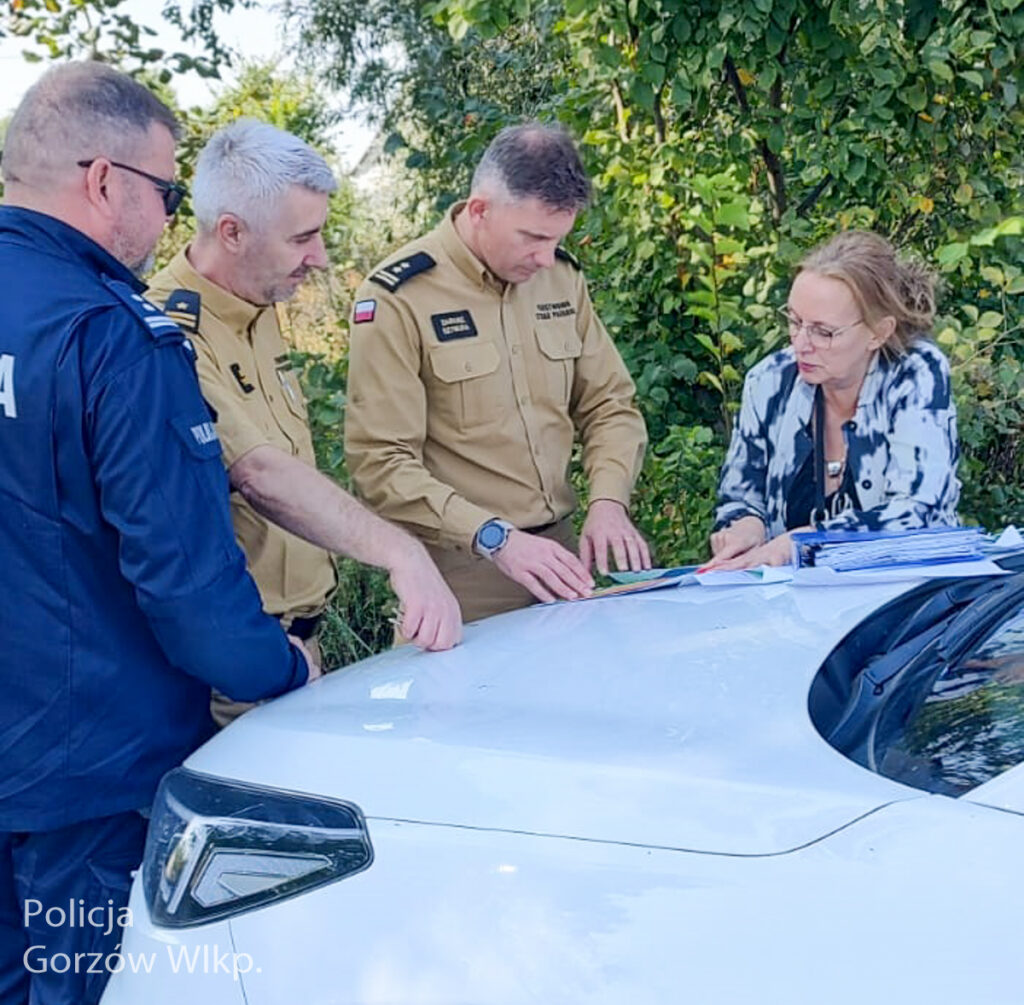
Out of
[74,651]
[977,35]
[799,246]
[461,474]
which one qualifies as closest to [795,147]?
[799,246]

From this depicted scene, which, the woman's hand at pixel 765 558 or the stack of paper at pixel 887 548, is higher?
the stack of paper at pixel 887 548

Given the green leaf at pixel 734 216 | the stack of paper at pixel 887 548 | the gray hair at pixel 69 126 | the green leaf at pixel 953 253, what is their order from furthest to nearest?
the green leaf at pixel 734 216 → the green leaf at pixel 953 253 → the stack of paper at pixel 887 548 → the gray hair at pixel 69 126

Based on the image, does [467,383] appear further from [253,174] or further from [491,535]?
[253,174]

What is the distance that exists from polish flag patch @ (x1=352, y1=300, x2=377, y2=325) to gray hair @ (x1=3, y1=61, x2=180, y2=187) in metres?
1.01

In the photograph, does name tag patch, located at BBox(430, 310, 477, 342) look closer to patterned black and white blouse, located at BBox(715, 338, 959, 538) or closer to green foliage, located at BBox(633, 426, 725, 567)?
patterned black and white blouse, located at BBox(715, 338, 959, 538)

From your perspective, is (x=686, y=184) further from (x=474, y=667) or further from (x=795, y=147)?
(x=474, y=667)

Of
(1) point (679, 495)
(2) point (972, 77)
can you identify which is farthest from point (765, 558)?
(2) point (972, 77)

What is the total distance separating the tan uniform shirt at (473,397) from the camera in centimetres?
309

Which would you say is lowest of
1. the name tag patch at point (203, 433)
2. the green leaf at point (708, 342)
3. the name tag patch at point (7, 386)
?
the green leaf at point (708, 342)

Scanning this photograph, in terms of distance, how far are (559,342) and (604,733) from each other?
189 centimetres

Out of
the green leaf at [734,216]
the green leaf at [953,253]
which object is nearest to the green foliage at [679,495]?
the green leaf at [734,216]

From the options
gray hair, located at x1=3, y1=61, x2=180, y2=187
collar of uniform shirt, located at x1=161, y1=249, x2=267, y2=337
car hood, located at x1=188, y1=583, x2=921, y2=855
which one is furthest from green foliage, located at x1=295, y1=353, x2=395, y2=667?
car hood, located at x1=188, y1=583, x2=921, y2=855

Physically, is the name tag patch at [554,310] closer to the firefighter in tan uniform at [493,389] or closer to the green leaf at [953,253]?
the firefighter in tan uniform at [493,389]

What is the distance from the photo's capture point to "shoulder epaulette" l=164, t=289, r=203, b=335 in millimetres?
2574
